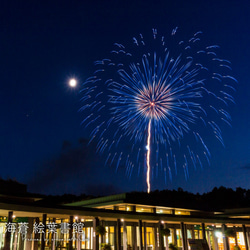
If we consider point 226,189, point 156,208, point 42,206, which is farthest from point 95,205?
point 226,189

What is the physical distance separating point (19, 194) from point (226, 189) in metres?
64.3

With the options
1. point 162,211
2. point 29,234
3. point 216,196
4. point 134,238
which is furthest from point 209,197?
point 29,234

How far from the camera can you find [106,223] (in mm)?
27875

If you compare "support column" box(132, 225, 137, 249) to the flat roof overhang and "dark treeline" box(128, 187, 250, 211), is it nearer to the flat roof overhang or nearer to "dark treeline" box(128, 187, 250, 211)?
the flat roof overhang

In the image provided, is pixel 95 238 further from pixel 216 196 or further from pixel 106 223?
pixel 216 196

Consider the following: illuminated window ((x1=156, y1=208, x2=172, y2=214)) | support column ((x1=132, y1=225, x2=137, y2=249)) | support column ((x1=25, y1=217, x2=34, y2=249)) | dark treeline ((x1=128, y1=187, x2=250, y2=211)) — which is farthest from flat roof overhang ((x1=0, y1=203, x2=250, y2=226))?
dark treeline ((x1=128, y1=187, x2=250, y2=211))

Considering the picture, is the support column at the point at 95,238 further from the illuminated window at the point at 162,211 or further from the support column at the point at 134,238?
the illuminated window at the point at 162,211

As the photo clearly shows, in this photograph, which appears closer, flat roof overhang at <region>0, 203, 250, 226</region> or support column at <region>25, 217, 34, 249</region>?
flat roof overhang at <region>0, 203, 250, 226</region>

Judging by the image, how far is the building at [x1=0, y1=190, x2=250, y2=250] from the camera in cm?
1995

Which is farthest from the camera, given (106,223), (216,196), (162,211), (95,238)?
(216,196)

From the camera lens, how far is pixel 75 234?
26.1 metres

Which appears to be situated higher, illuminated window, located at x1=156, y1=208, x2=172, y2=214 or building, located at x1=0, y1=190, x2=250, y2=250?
illuminated window, located at x1=156, y1=208, x2=172, y2=214

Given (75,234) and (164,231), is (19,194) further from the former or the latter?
(164,231)

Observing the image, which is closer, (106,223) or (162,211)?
(106,223)
